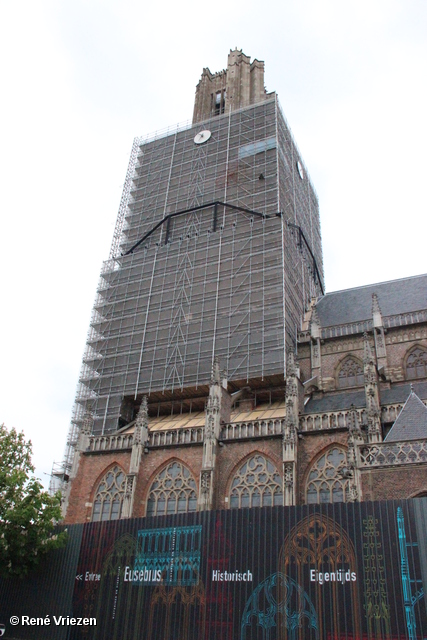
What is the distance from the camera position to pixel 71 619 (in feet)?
48.7

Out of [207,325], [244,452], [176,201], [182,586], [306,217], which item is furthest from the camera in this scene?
[306,217]

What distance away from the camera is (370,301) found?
105 feet

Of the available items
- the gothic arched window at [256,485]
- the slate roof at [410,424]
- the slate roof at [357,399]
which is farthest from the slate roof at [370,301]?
the gothic arched window at [256,485]

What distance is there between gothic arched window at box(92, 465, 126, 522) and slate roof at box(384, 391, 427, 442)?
11834mm

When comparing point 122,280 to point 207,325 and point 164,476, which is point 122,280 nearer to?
point 207,325

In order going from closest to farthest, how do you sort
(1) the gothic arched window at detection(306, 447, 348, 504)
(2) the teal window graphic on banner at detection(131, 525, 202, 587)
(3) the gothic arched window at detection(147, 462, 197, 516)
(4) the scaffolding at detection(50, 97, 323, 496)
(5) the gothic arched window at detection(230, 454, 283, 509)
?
1. (2) the teal window graphic on banner at detection(131, 525, 202, 587)
2. (1) the gothic arched window at detection(306, 447, 348, 504)
3. (5) the gothic arched window at detection(230, 454, 283, 509)
4. (3) the gothic arched window at detection(147, 462, 197, 516)
5. (4) the scaffolding at detection(50, 97, 323, 496)

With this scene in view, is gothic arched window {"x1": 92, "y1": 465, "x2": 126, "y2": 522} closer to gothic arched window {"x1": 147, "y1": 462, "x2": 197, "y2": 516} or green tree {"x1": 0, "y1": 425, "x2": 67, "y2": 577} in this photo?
gothic arched window {"x1": 147, "y1": 462, "x2": 197, "y2": 516}

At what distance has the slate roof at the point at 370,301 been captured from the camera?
29.9 m

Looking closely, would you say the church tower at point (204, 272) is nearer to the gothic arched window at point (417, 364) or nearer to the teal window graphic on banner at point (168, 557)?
the gothic arched window at point (417, 364)

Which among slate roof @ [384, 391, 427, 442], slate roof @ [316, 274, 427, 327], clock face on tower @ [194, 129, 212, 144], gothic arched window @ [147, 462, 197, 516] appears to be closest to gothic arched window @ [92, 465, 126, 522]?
gothic arched window @ [147, 462, 197, 516]

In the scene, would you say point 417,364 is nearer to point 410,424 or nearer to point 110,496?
point 410,424

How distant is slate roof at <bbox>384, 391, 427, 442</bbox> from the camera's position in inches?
655

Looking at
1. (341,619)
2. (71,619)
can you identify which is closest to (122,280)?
(71,619)

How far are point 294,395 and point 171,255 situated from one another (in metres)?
15.7
